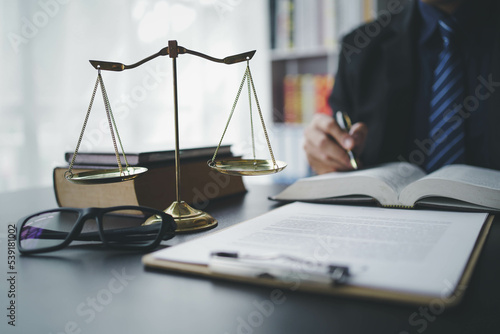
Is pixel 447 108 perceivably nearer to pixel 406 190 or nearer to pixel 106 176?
pixel 406 190

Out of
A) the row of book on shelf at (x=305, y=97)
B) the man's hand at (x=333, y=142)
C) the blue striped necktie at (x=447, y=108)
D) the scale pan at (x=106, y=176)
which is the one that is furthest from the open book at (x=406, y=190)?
the row of book on shelf at (x=305, y=97)

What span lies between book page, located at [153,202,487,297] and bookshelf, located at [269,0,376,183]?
6.41ft

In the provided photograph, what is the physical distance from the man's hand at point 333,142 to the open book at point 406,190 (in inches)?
5.8

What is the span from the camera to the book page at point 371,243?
15.6 inches

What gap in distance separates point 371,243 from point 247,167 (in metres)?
0.24

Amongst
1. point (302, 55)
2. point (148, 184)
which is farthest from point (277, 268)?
point (302, 55)

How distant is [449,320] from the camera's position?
35cm

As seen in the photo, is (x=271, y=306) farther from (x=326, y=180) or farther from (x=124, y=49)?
(x=124, y=49)

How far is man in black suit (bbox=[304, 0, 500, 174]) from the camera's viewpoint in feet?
4.43

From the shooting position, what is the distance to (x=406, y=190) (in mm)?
762

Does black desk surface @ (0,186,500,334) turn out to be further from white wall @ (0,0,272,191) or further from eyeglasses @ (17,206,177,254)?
white wall @ (0,0,272,191)

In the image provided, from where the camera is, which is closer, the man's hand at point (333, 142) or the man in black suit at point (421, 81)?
the man's hand at point (333, 142)

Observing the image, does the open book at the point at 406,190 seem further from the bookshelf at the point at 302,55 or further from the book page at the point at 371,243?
the bookshelf at the point at 302,55

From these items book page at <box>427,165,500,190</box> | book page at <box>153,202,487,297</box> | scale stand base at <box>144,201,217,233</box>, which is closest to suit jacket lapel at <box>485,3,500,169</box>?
book page at <box>427,165,500,190</box>
